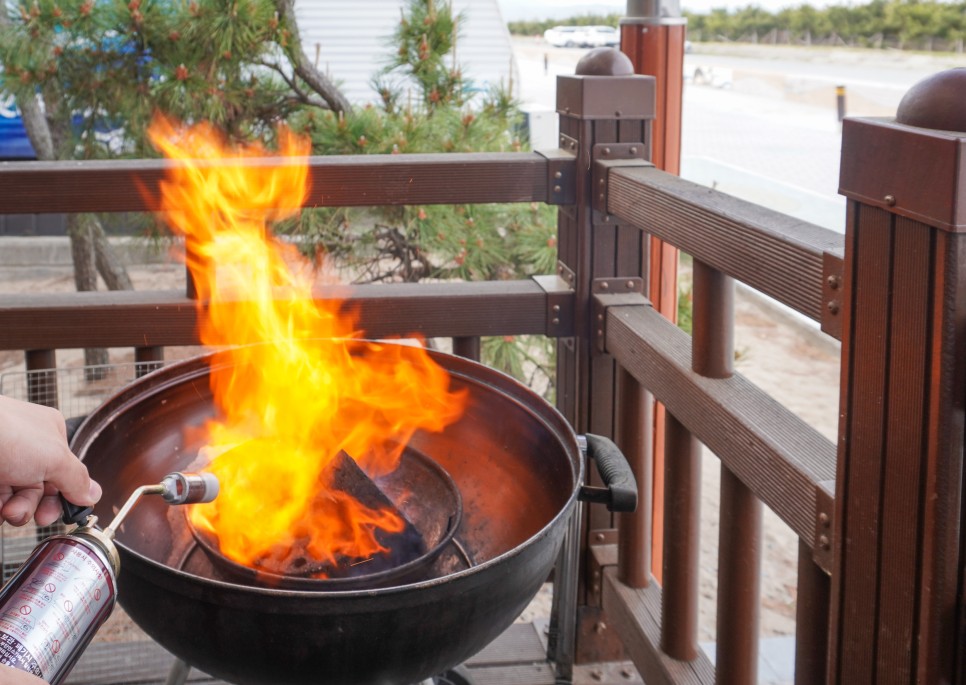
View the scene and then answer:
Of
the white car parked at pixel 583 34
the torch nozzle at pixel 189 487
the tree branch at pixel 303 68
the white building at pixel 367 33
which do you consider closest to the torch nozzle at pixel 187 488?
the torch nozzle at pixel 189 487

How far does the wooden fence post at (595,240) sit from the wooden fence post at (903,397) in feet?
3.31

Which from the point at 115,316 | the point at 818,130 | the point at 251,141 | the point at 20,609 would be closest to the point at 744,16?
the point at 818,130

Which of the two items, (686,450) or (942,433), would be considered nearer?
(942,433)

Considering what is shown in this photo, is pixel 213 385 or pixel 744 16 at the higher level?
pixel 744 16

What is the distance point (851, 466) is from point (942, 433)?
0.15 m

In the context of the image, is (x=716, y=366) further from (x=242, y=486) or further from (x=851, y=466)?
(x=242, y=486)

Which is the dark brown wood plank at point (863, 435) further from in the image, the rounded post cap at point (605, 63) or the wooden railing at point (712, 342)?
the rounded post cap at point (605, 63)

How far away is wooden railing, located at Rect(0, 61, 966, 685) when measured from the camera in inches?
36.8

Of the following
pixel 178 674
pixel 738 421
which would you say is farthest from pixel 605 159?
pixel 178 674

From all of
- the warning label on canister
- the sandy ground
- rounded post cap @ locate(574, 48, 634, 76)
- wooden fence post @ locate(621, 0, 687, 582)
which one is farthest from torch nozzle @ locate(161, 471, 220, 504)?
the sandy ground

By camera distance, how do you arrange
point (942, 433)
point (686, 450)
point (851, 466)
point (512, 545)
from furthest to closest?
point (686, 450) → point (512, 545) → point (851, 466) → point (942, 433)

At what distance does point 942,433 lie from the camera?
909mm

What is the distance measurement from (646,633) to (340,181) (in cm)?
107

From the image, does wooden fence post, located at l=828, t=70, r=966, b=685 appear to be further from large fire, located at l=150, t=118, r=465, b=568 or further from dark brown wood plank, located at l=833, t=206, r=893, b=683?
large fire, located at l=150, t=118, r=465, b=568
